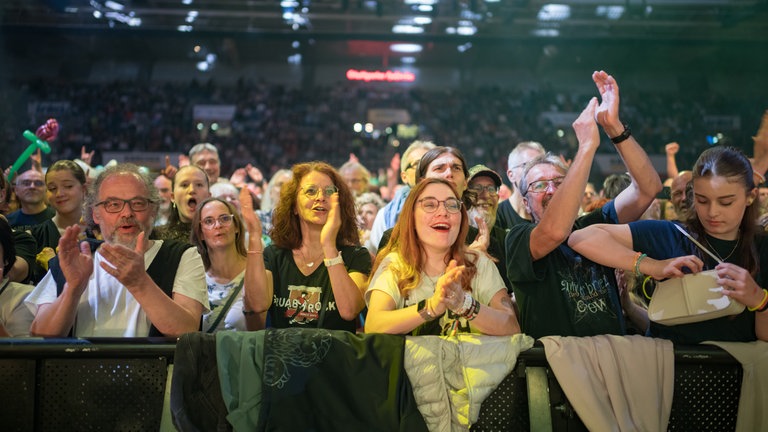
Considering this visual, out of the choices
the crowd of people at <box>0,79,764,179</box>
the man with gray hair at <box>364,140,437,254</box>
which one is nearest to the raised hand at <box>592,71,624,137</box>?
the man with gray hair at <box>364,140,437,254</box>

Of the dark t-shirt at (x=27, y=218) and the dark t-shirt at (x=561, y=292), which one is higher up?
the dark t-shirt at (x=27, y=218)

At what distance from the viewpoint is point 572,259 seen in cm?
293

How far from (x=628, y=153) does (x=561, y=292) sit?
0.65 meters

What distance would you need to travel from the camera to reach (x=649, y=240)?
2.74 metres

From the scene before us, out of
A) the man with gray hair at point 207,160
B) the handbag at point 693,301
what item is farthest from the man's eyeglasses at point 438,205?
the man with gray hair at point 207,160

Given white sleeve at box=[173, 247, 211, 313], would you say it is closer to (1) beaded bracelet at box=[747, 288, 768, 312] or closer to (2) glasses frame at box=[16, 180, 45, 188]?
(1) beaded bracelet at box=[747, 288, 768, 312]

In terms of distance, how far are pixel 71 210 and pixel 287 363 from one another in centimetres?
270

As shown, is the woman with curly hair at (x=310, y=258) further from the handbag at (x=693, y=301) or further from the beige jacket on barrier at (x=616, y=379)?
the handbag at (x=693, y=301)

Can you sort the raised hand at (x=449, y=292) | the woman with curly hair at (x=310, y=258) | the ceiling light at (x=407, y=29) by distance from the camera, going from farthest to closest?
1. the ceiling light at (x=407, y=29)
2. the woman with curly hair at (x=310, y=258)
3. the raised hand at (x=449, y=292)

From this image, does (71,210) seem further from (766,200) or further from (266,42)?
(266,42)

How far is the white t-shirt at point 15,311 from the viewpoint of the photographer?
2.98m

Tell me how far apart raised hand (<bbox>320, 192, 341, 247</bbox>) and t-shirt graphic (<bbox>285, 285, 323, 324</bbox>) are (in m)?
0.22

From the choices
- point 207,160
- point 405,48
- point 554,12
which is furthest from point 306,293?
point 405,48

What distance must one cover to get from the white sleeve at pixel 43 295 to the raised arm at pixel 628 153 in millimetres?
2219
